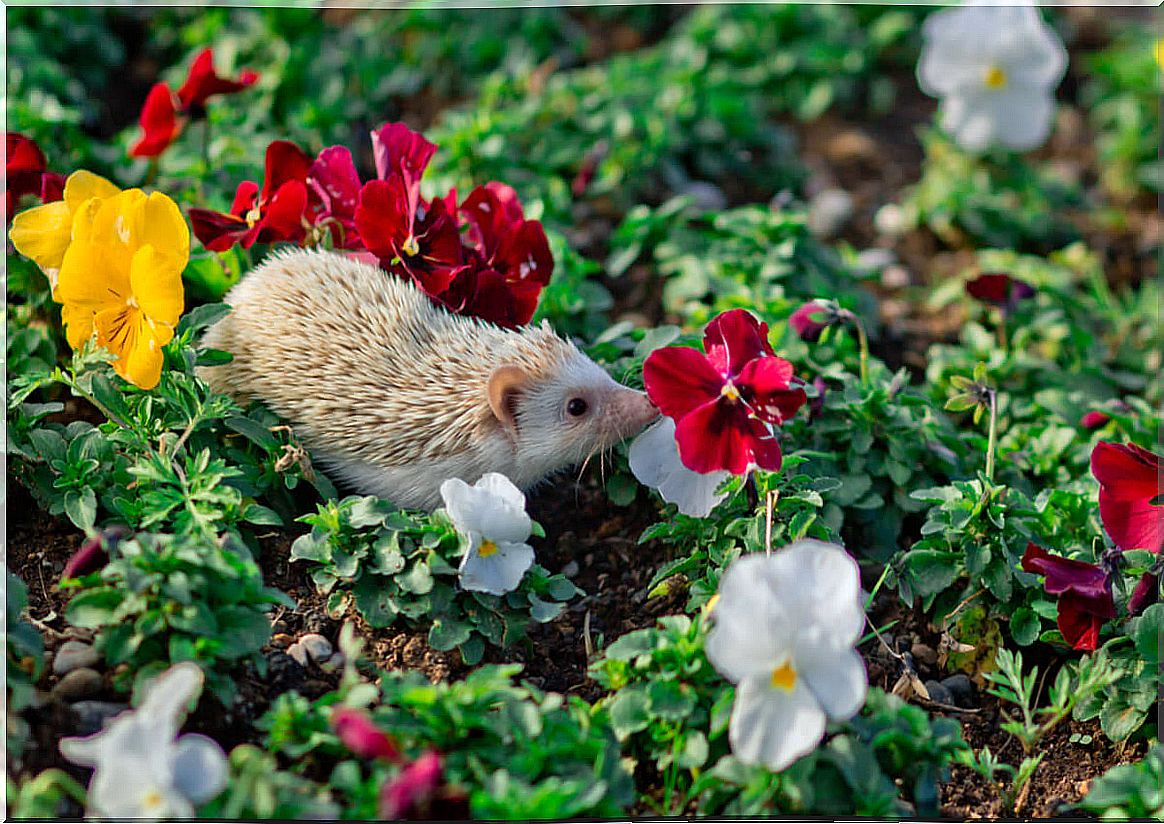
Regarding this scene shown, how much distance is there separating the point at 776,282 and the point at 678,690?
2.46m

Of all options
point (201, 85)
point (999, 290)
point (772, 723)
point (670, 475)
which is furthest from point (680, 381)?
point (201, 85)

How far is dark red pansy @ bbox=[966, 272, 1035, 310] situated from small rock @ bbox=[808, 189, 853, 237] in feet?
4.12

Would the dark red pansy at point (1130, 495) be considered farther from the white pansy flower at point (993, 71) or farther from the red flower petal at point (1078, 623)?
the white pansy flower at point (993, 71)

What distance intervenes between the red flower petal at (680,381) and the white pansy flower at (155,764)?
1366 mm

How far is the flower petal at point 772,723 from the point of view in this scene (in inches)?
106

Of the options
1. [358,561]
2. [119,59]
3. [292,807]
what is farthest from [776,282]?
[119,59]

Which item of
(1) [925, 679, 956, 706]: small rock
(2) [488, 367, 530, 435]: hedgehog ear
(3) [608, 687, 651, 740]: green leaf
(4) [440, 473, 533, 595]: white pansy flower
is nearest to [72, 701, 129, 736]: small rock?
(4) [440, 473, 533, 595]: white pansy flower

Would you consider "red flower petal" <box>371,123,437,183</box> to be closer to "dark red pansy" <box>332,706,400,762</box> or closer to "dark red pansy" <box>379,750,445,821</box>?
"dark red pansy" <box>332,706,400,762</box>

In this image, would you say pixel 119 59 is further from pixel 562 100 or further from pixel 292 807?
pixel 292 807

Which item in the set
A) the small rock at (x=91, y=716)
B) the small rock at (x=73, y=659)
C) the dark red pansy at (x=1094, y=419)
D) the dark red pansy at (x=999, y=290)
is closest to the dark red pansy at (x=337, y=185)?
the small rock at (x=73, y=659)

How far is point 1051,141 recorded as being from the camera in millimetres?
7051

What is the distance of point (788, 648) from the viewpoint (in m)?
2.74

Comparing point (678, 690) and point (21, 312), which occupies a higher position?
point (21, 312)

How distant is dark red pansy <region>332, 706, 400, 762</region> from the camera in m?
2.53
